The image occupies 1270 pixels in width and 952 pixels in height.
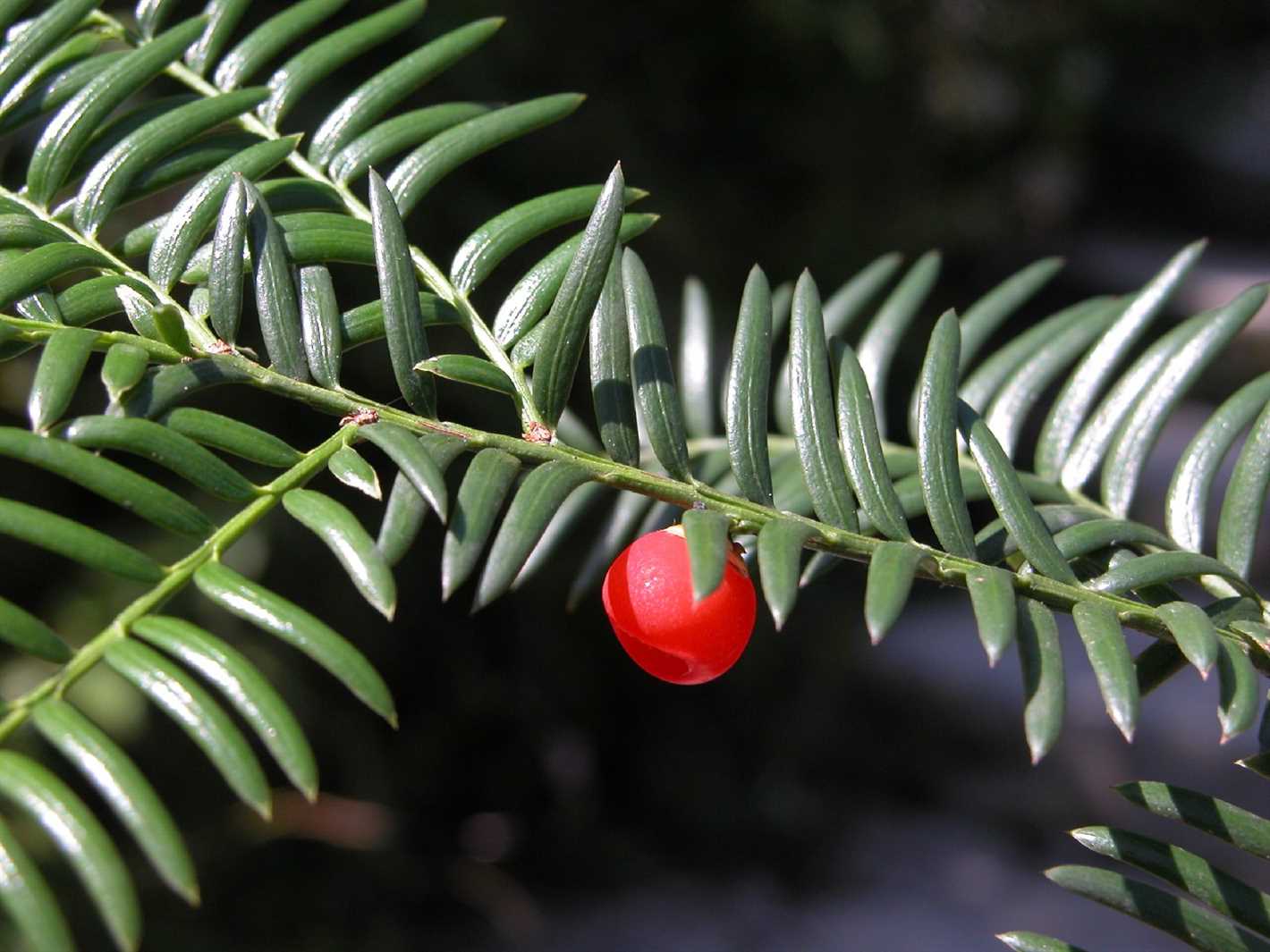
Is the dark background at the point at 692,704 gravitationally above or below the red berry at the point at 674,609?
above

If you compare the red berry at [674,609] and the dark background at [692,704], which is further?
the dark background at [692,704]

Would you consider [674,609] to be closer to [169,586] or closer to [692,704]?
[169,586]

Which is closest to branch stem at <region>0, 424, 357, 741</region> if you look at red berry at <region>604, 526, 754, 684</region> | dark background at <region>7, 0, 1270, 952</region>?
red berry at <region>604, 526, 754, 684</region>

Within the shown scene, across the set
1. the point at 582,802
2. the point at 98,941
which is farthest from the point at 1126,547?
the point at 582,802

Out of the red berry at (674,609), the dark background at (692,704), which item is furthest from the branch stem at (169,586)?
the dark background at (692,704)

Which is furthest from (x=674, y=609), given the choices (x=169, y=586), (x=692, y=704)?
(x=692, y=704)

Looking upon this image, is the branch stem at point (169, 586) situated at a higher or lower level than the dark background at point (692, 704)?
lower

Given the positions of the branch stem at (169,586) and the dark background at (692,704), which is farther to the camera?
the dark background at (692,704)

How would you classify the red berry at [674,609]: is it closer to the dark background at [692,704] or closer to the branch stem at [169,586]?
the branch stem at [169,586]
